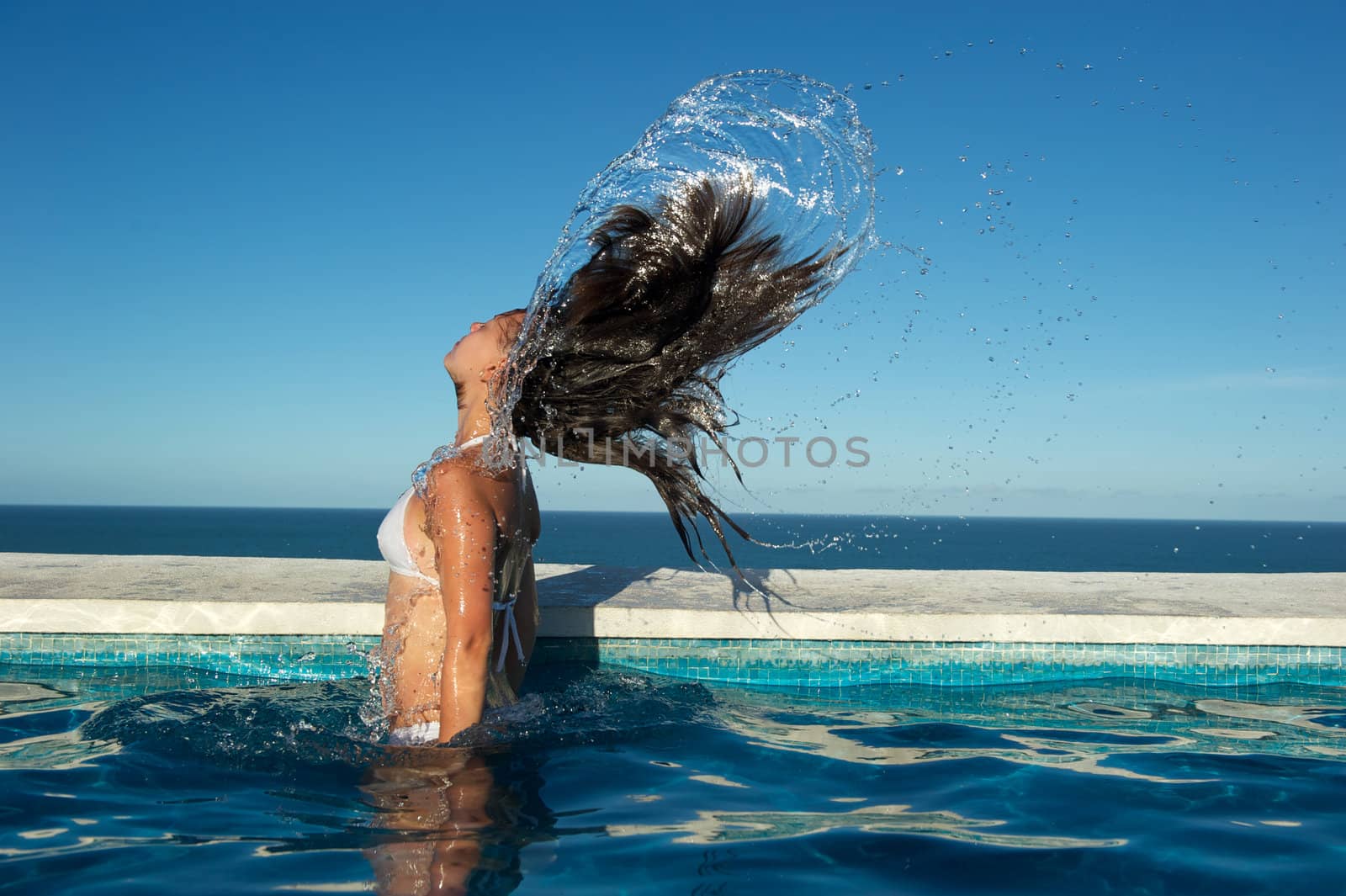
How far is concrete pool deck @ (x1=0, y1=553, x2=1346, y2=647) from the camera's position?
16.2 ft

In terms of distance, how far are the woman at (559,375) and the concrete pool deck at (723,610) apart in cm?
166

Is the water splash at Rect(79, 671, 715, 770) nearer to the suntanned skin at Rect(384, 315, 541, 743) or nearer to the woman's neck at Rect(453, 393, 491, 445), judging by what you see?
the suntanned skin at Rect(384, 315, 541, 743)

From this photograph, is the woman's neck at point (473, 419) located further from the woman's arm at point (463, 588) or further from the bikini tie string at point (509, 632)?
the bikini tie string at point (509, 632)

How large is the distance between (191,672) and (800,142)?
3.88 meters

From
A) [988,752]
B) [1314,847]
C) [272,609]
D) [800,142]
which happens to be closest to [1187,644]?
[988,752]

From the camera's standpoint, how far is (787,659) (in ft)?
16.4

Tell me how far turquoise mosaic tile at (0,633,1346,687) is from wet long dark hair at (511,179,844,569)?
1.57 meters

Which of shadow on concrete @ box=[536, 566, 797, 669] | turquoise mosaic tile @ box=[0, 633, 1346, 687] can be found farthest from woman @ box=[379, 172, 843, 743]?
turquoise mosaic tile @ box=[0, 633, 1346, 687]

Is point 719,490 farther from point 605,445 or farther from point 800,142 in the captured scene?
point 800,142

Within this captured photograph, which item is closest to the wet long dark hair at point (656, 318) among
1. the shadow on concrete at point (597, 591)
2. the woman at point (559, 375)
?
the woman at point (559, 375)

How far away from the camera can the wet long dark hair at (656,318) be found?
3.16 m

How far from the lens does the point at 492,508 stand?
3.02 m

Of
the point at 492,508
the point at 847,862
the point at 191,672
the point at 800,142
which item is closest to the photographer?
the point at 847,862

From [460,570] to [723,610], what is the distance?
2.44 m
